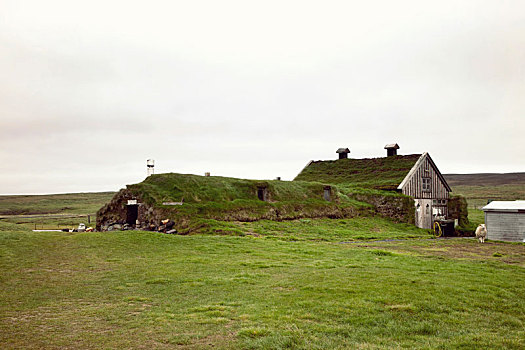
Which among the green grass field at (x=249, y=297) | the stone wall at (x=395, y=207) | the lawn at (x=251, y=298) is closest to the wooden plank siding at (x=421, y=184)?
the stone wall at (x=395, y=207)

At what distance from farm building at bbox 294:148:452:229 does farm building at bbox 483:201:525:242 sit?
9946mm

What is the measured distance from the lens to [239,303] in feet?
37.5

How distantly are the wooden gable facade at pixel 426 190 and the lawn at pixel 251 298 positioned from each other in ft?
90.0

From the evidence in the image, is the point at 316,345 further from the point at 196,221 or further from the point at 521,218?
the point at 521,218

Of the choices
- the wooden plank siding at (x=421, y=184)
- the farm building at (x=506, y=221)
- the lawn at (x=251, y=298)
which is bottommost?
the lawn at (x=251, y=298)

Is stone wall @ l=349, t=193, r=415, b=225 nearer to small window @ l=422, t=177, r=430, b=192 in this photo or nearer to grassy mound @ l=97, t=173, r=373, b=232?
grassy mound @ l=97, t=173, r=373, b=232

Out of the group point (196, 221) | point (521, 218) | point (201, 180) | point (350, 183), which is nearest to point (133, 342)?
point (196, 221)

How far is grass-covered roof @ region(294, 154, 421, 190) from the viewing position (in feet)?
164

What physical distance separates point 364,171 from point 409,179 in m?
9.12

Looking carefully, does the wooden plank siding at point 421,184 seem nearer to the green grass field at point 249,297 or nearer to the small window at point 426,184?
the small window at point 426,184

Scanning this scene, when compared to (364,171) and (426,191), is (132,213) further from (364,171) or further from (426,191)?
(426,191)

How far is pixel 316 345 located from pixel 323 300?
3.37 meters

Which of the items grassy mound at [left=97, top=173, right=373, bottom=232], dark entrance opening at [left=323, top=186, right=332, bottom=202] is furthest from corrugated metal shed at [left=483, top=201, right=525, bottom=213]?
dark entrance opening at [left=323, top=186, right=332, bottom=202]

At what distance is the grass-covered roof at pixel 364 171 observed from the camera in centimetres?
4984
